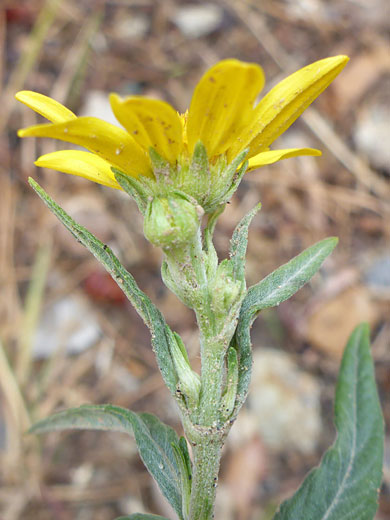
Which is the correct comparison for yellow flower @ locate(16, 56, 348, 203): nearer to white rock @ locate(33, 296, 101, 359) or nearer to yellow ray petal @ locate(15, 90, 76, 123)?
yellow ray petal @ locate(15, 90, 76, 123)

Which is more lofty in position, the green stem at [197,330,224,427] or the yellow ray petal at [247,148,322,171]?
the yellow ray petal at [247,148,322,171]

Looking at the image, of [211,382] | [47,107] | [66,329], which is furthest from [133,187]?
[66,329]

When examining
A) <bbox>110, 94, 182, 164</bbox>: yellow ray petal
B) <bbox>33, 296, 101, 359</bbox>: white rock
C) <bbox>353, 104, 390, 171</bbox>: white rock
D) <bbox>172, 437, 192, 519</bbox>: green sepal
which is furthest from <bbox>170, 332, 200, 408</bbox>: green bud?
<bbox>353, 104, 390, 171</bbox>: white rock

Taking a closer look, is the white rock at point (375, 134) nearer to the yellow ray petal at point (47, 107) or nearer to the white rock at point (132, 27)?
the white rock at point (132, 27)

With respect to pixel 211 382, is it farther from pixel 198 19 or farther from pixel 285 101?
pixel 198 19

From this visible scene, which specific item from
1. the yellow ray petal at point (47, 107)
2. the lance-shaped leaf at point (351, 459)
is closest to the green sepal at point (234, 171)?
the yellow ray petal at point (47, 107)

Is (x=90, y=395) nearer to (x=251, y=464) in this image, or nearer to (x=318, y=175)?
(x=251, y=464)
